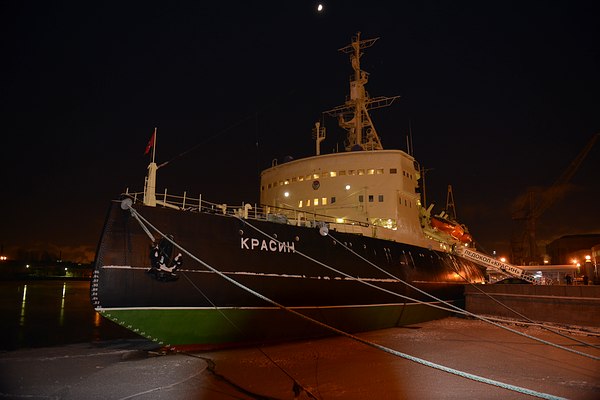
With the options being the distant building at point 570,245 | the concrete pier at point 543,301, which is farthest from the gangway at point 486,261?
the distant building at point 570,245

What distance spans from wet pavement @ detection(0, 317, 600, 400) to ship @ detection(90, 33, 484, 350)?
906 mm

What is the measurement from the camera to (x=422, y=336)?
1416 centimetres

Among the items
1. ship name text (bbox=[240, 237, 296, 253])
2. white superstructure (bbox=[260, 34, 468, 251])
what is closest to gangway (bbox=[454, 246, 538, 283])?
white superstructure (bbox=[260, 34, 468, 251])

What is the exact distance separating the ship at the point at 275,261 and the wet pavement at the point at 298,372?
91 cm

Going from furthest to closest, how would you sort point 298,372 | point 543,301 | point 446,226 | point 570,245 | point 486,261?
point 570,245, point 446,226, point 486,261, point 543,301, point 298,372

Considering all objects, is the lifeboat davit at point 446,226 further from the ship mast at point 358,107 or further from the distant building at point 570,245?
the distant building at point 570,245

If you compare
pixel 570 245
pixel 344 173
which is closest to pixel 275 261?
pixel 344 173

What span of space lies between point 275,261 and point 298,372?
349cm

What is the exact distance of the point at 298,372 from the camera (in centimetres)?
862

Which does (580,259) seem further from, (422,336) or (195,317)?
(195,317)

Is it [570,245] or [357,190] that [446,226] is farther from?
[570,245]

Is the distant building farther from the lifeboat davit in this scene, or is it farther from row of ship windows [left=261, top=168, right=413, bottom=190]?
row of ship windows [left=261, top=168, right=413, bottom=190]

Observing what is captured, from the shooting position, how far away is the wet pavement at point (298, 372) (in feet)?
24.3

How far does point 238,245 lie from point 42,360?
5.62 metres
